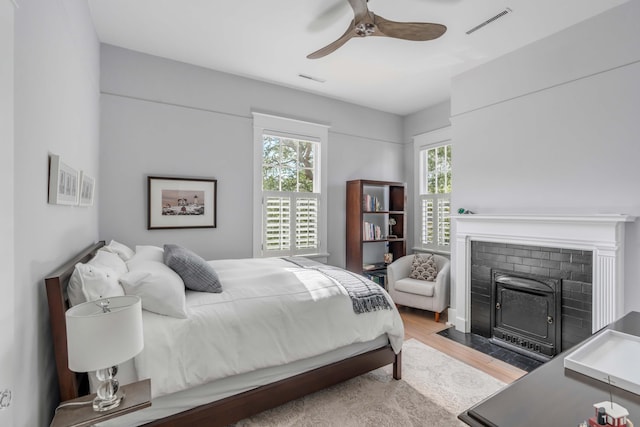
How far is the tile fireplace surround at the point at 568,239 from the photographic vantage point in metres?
2.35

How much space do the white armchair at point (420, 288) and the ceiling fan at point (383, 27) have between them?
2658 mm

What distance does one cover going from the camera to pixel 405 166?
16.9 ft

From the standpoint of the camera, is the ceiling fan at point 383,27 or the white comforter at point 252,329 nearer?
the white comforter at point 252,329

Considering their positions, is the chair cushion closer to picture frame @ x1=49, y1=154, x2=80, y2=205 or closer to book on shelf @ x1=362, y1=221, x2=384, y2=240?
book on shelf @ x1=362, y1=221, x2=384, y2=240

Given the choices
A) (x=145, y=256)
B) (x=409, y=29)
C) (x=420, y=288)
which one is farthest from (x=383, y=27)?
(x=420, y=288)

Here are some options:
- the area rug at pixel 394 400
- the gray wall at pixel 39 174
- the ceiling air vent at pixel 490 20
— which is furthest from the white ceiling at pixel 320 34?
the area rug at pixel 394 400

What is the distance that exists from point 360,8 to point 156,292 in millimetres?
2209

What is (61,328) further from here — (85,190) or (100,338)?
(85,190)

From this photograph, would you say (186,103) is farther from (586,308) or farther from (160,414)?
(586,308)

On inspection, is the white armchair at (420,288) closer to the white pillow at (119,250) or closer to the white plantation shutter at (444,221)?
the white plantation shutter at (444,221)

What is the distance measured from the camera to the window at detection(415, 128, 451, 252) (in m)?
4.47

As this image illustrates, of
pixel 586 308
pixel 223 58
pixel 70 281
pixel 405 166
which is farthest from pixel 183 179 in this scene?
pixel 586 308

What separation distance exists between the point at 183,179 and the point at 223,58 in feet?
4.49

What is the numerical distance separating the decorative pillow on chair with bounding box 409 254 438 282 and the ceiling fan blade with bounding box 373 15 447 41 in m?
2.78
